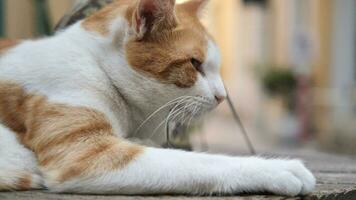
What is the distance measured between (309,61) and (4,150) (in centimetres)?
818

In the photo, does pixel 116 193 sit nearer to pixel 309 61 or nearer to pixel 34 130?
pixel 34 130

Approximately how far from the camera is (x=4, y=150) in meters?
1.85

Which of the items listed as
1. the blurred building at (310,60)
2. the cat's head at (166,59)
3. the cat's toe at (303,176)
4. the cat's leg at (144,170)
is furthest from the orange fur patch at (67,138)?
the blurred building at (310,60)

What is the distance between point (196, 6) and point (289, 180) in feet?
2.68

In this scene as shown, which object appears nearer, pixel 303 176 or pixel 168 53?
pixel 303 176

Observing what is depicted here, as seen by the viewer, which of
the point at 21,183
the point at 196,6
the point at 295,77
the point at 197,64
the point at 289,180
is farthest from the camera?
the point at 295,77

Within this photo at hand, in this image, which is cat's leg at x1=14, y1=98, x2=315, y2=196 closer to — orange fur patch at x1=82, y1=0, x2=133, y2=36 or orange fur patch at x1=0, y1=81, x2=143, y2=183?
orange fur patch at x1=0, y1=81, x2=143, y2=183

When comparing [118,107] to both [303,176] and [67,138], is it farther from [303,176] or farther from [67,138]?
[303,176]

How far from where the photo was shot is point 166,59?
1.85 m

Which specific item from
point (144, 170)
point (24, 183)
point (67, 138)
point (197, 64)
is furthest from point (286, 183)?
point (24, 183)

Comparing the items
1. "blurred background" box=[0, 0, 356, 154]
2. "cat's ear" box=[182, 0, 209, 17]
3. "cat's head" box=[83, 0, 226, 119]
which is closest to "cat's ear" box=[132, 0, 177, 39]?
"cat's head" box=[83, 0, 226, 119]

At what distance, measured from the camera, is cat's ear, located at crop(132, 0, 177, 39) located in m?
1.83

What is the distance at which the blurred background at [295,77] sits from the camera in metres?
8.77

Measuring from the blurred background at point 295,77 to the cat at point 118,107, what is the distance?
448 centimetres
